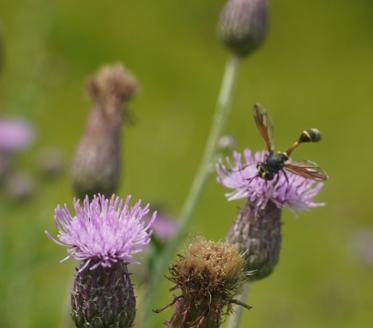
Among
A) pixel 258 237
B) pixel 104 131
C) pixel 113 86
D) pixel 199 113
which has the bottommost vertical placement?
pixel 258 237

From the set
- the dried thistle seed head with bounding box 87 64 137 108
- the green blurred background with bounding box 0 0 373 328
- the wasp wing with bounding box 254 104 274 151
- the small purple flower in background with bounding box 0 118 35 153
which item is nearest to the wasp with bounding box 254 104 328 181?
the wasp wing with bounding box 254 104 274 151

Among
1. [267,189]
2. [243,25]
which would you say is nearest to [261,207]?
[267,189]

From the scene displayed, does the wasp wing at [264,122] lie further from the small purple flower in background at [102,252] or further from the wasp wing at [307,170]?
the small purple flower in background at [102,252]

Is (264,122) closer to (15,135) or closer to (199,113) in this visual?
(15,135)

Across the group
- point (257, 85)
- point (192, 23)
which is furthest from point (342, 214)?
point (192, 23)

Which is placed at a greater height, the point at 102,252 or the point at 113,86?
the point at 113,86

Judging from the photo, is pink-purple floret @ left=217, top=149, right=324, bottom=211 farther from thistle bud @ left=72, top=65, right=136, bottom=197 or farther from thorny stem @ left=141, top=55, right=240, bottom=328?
thistle bud @ left=72, top=65, right=136, bottom=197

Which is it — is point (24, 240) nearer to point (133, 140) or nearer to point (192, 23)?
point (133, 140)
